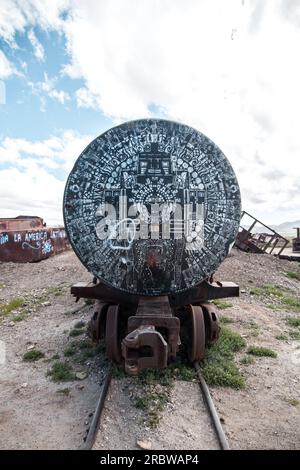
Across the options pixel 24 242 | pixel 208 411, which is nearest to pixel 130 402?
pixel 208 411

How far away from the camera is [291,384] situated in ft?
16.9

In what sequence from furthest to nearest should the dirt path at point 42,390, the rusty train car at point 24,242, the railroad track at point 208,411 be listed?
the rusty train car at point 24,242 → the dirt path at point 42,390 → the railroad track at point 208,411

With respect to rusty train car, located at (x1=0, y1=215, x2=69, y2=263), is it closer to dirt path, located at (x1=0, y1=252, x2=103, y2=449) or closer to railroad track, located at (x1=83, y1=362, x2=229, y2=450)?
dirt path, located at (x1=0, y1=252, x2=103, y2=449)

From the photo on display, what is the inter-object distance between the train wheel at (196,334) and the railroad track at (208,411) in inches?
9.2

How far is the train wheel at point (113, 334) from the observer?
520 centimetres

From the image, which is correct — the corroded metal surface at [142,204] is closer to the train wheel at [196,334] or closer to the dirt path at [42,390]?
the train wheel at [196,334]

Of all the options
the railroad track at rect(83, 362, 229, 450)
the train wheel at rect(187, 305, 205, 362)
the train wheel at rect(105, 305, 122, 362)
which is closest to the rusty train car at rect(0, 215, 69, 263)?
the train wheel at rect(105, 305, 122, 362)

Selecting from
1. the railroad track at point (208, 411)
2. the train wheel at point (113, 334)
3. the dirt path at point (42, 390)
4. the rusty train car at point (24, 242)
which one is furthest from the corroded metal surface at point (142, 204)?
the rusty train car at point (24, 242)

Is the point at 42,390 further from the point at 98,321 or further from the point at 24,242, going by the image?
the point at 24,242

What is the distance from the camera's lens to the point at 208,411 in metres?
4.29

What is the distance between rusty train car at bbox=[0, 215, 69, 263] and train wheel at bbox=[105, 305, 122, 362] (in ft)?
38.3

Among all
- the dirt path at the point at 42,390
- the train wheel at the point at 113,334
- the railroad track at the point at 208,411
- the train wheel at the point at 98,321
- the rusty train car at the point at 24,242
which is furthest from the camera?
the rusty train car at the point at 24,242
